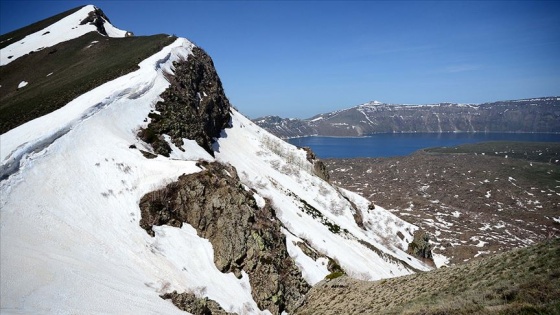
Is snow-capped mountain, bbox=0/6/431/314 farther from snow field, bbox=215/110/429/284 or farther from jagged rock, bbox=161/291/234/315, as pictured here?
snow field, bbox=215/110/429/284

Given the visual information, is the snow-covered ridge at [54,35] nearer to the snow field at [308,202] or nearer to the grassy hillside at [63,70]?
the grassy hillside at [63,70]

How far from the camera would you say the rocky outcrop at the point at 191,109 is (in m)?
40.0

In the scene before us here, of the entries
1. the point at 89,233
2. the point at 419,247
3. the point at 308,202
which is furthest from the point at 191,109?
the point at 419,247

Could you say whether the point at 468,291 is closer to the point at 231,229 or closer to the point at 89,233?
the point at 231,229

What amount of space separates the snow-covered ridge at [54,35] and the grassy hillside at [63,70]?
3.92 m

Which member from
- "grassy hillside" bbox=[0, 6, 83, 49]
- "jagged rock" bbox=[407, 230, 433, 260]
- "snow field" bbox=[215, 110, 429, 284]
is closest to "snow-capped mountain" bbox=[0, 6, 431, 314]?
"snow field" bbox=[215, 110, 429, 284]

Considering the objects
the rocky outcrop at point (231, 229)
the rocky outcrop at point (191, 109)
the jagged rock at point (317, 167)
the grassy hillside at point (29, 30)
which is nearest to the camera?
the rocky outcrop at point (231, 229)

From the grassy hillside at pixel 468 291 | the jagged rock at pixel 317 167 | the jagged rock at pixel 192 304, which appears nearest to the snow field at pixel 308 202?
the jagged rock at pixel 317 167

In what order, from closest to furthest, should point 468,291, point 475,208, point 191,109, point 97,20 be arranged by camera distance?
point 468,291, point 191,109, point 97,20, point 475,208

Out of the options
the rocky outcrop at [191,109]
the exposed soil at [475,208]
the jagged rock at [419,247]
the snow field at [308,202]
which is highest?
the rocky outcrop at [191,109]

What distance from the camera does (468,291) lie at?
1530 centimetres

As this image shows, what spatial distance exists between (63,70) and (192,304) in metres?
60.1

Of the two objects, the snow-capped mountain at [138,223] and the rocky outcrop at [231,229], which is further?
the rocky outcrop at [231,229]

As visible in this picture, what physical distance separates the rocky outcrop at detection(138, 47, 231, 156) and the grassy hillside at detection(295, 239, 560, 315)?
24815 mm
